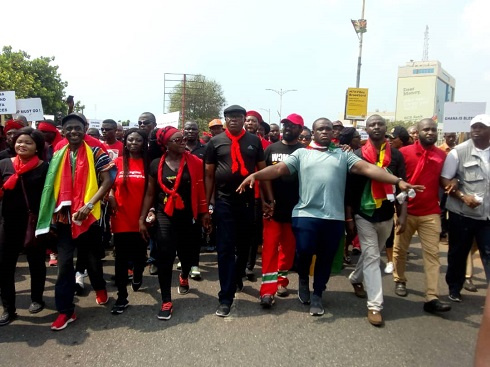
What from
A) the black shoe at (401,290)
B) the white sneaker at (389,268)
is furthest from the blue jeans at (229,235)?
the white sneaker at (389,268)

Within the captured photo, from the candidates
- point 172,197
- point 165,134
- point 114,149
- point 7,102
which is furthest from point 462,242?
point 7,102

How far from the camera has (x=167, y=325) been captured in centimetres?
409

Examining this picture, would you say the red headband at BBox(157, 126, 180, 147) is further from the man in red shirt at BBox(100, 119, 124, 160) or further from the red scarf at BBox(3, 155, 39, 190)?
the man in red shirt at BBox(100, 119, 124, 160)

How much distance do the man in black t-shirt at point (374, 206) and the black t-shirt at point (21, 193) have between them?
3.34 metres

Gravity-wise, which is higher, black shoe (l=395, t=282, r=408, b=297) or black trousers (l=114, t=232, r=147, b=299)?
black trousers (l=114, t=232, r=147, b=299)

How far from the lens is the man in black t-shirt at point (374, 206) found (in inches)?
168

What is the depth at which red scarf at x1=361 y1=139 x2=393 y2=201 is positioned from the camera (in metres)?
4.34

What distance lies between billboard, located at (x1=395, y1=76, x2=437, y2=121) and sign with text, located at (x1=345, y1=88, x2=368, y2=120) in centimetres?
10638

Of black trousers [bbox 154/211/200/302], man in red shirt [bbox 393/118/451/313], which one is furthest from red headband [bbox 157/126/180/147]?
man in red shirt [bbox 393/118/451/313]

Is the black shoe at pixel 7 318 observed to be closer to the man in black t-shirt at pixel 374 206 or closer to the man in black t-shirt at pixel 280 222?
the man in black t-shirt at pixel 280 222

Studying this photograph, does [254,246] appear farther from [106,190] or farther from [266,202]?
[106,190]

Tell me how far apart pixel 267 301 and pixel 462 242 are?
243 cm

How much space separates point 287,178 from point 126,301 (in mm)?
2301

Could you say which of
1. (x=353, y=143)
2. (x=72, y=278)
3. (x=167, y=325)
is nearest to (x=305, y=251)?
(x=167, y=325)
